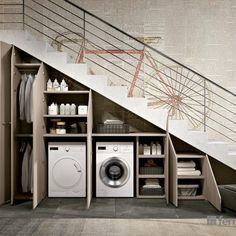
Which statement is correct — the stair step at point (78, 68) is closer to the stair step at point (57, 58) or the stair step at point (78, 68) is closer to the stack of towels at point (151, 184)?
the stair step at point (57, 58)

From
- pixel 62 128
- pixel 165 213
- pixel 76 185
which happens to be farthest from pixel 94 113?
pixel 165 213

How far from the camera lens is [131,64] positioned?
21.2 ft

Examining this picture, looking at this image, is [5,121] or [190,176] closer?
[5,121]

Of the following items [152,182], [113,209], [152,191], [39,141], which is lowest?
[113,209]

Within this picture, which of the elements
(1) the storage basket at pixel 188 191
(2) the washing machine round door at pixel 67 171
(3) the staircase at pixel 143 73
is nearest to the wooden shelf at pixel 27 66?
(3) the staircase at pixel 143 73

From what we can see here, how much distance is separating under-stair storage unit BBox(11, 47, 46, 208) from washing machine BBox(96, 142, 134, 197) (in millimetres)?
824

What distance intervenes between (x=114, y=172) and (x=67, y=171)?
Result: 69cm

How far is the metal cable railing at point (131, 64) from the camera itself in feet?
21.2

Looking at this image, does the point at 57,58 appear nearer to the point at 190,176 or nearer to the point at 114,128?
the point at 114,128

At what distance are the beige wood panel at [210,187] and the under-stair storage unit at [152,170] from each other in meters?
0.57

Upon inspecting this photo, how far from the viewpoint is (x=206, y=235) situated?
4008 mm

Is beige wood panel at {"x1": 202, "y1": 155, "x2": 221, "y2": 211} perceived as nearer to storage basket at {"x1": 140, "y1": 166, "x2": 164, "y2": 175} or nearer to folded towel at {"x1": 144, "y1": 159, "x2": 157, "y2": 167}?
storage basket at {"x1": 140, "y1": 166, "x2": 164, "y2": 175}

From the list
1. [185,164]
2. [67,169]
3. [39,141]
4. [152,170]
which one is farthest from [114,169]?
[39,141]

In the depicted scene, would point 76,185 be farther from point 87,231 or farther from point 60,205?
point 87,231
